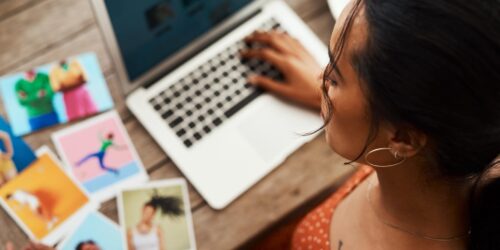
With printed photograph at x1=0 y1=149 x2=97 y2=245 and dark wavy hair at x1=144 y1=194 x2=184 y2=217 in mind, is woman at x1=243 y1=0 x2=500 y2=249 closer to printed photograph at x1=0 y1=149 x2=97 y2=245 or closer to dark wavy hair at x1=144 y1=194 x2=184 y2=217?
dark wavy hair at x1=144 y1=194 x2=184 y2=217

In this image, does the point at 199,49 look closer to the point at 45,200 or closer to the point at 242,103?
the point at 242,103

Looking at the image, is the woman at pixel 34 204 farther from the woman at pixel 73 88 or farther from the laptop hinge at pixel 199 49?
the laptop hinge at pixel 199 49

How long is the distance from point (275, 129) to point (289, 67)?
122mm

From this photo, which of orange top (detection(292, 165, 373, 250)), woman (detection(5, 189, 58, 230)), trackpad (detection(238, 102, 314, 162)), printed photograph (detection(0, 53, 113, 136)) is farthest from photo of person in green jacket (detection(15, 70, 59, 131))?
orange top (detection(292, 165, 373, 250))

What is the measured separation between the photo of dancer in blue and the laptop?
2.5 inches

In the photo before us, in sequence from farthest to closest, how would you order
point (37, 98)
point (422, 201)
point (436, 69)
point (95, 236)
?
point (37, 98), point (95, 236), point (422, 201), point (436, 69)

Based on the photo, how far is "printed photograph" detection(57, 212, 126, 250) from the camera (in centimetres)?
99

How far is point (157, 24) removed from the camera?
1041mm

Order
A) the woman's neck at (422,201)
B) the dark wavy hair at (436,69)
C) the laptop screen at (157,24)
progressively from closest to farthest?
the dark wavy hair at (436,69), the woman's neck at (422,201), the laptop screen at (157,24)

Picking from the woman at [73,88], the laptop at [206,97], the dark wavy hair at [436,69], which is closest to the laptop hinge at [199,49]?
the laptop at [206,97]

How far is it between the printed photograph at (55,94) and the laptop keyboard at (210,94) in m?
0.12

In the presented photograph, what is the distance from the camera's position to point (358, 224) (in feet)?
3.26

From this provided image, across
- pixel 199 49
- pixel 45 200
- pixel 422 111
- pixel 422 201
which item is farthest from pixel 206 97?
pixel 422 111

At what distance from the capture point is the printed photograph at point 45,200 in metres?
1.00
